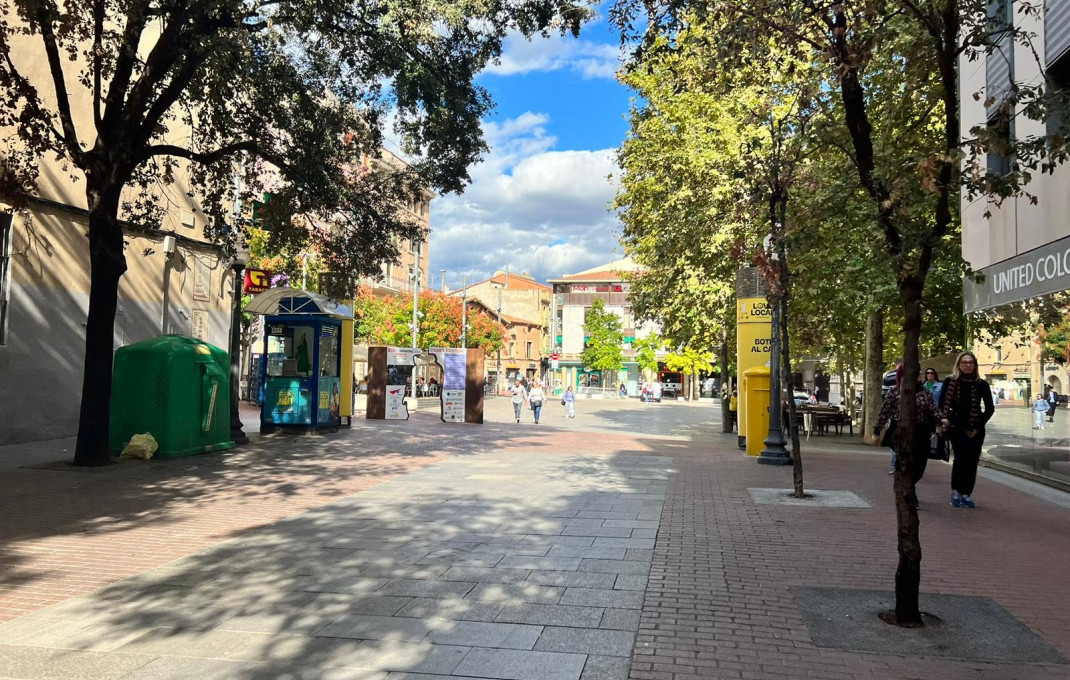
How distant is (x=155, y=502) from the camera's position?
8.82 metres

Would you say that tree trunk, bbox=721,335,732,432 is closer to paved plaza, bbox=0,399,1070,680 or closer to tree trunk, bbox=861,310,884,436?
tree trunk, bbox=861,310,884,436

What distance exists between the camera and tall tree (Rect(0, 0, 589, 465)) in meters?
10.8

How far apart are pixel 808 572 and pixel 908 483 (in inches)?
56.0

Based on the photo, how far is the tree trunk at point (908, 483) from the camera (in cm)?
466

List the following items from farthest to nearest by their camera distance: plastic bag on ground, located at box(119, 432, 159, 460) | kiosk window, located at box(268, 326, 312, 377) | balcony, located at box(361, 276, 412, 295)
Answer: balcony, located at box(361, 276, 412, 295) → kiosk window, located at box(268, 326, 312, 377) → plastic bag on ground, located at box(119, 432, 159, 460)

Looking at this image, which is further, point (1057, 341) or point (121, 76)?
point (1057, 341)

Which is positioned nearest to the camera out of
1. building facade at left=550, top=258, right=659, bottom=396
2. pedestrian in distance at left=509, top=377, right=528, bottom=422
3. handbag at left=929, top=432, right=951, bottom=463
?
handbag at left=929, top=432, right=951, bottom=463

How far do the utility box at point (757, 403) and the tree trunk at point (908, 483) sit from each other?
982 cm

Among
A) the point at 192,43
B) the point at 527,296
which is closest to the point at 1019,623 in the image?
the point at 192,43

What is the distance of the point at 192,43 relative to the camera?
33.5 feet

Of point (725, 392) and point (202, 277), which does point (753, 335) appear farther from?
point (202, 277)

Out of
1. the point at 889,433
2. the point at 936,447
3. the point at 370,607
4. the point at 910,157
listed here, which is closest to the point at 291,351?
the point at 889,433

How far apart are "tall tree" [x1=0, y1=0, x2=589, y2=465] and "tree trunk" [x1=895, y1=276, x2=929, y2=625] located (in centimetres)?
→ 792

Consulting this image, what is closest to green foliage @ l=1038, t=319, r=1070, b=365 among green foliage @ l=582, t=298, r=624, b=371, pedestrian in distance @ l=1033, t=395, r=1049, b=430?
pedestrian in distance @ l=1033, t=395, r=1049, b=430
